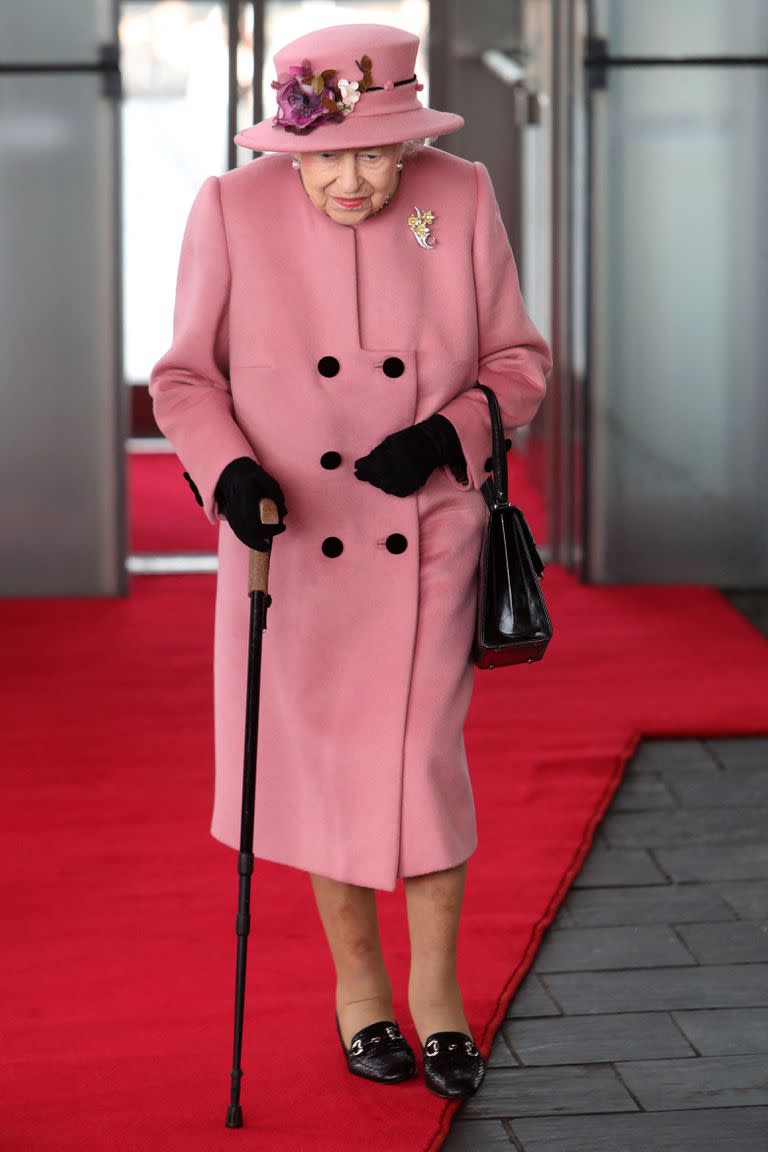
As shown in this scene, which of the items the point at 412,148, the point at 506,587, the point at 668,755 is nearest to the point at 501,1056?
the point at 506,587

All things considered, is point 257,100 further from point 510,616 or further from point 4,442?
point 510,616

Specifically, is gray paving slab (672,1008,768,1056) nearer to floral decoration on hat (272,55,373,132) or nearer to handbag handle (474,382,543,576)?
handbag handle (474,382,543,576)

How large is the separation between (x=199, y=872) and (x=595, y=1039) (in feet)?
3.23

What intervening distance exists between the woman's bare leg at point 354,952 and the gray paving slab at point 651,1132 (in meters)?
0.28

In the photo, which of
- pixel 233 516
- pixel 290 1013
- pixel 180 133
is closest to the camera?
pixel 233 516

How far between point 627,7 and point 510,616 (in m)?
3.97

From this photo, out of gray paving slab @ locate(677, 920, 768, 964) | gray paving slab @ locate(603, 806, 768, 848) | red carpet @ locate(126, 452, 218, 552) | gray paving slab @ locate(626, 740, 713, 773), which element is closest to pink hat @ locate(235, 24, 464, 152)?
gray paving slab @ locate(677, 920, 768, 964)

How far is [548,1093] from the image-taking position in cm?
266

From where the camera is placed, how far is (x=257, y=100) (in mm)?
6211

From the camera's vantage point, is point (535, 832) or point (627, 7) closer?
point (535, 832)

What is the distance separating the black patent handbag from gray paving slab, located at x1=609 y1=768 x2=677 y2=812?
1463mm

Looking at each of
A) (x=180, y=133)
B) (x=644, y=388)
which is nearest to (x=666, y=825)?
(x=644, y=388)

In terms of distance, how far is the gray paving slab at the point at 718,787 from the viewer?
4.00 m

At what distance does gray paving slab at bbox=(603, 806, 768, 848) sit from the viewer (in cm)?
375
